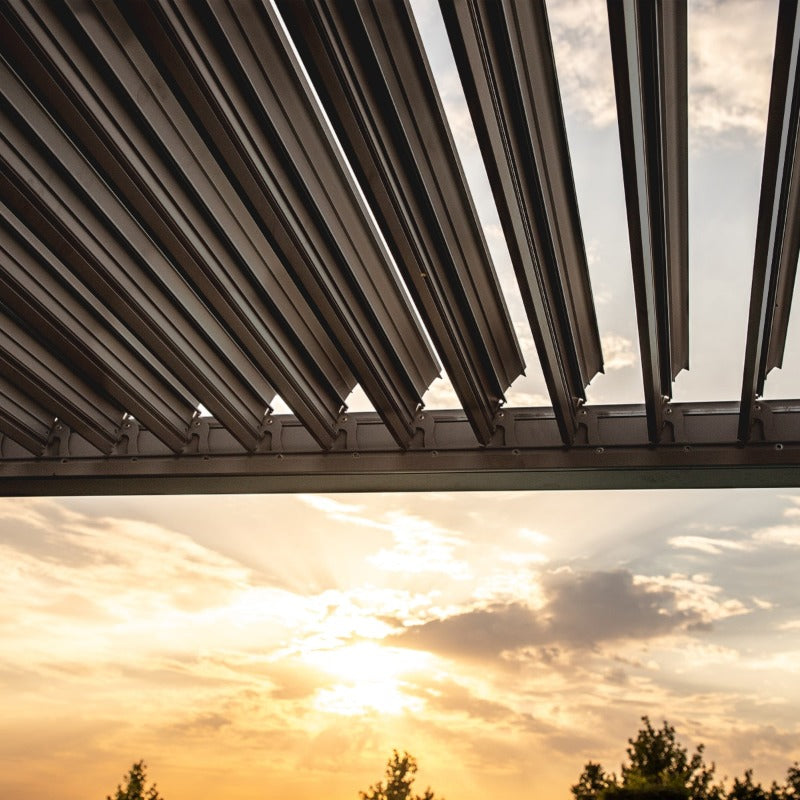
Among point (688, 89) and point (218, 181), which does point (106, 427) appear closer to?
point (218, 181)

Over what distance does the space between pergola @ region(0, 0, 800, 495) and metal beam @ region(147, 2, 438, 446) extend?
0.02 m

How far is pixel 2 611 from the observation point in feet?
37.8

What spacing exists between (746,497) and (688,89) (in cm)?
507

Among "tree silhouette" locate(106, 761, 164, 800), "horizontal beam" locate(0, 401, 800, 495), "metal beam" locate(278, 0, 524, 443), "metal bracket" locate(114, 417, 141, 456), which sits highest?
"metal beam" locate(278, 0, 524, 443)

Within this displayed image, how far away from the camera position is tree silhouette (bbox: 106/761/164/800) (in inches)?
1133

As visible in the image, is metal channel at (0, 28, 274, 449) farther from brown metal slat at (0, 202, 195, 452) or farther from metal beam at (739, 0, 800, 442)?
metal beam at (739, 0, 800, 442)

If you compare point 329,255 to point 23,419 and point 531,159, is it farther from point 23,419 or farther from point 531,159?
point 23,419

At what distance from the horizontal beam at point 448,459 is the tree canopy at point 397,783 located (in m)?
27.1

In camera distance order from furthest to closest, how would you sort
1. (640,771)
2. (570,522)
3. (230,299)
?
(640,771)
(570,522)
(230,299)

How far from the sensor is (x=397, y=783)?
31641 mm

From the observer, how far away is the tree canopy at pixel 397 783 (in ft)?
103

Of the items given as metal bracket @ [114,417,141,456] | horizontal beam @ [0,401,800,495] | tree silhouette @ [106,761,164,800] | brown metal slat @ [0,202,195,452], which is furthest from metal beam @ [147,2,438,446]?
tree silhouette @ [106,761,164,800]

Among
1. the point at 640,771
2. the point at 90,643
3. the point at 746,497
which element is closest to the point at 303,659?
the point at 90,643

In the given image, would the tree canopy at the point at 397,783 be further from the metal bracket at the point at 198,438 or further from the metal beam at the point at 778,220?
the metal beam at the point at 778,220
